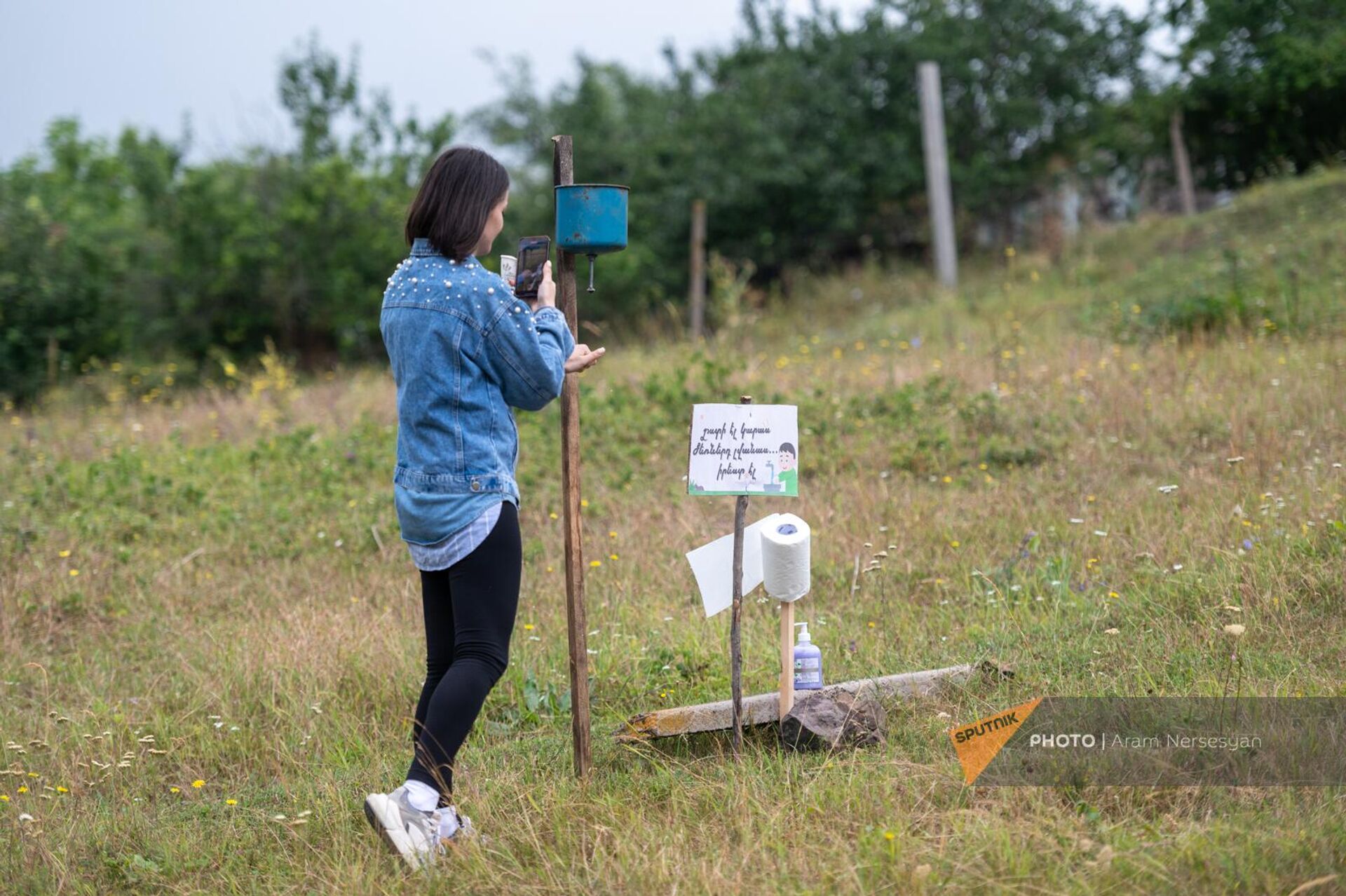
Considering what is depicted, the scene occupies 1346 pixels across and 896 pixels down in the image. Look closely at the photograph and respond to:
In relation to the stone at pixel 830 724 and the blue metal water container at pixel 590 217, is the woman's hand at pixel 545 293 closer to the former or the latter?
the blue metal water container at pixel 590 217

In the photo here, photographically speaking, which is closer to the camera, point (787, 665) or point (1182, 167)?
point (787, 665)

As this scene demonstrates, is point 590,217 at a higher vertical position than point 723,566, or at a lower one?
higher

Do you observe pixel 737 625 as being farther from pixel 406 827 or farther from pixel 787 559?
pixel 406 827

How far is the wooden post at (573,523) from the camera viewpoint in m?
3.33

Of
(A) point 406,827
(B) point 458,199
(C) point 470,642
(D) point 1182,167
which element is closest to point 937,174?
(D) point 1182,167

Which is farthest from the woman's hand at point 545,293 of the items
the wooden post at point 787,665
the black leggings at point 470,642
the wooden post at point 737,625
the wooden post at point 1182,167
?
the wooden post at point 1182,167

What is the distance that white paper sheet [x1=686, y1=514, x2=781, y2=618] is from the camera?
11.8 feet

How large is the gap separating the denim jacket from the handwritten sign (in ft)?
1.88

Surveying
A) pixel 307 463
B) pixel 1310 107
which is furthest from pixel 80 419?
pixel 1310 107

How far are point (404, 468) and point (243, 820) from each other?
51.2 inches

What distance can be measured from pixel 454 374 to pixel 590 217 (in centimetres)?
64

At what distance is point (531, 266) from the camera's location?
3188 mm

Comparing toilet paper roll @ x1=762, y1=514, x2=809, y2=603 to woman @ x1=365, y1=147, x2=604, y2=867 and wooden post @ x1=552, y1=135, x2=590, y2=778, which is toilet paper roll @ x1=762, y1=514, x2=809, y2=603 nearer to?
wooden post @ x1=552, y1=135, x2=590, y2=778

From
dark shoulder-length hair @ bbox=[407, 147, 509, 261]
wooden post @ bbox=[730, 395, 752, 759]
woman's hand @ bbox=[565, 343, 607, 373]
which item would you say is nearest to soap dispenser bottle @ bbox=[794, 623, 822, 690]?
wooden post @ bbox=[730, 395, 752, 759]
